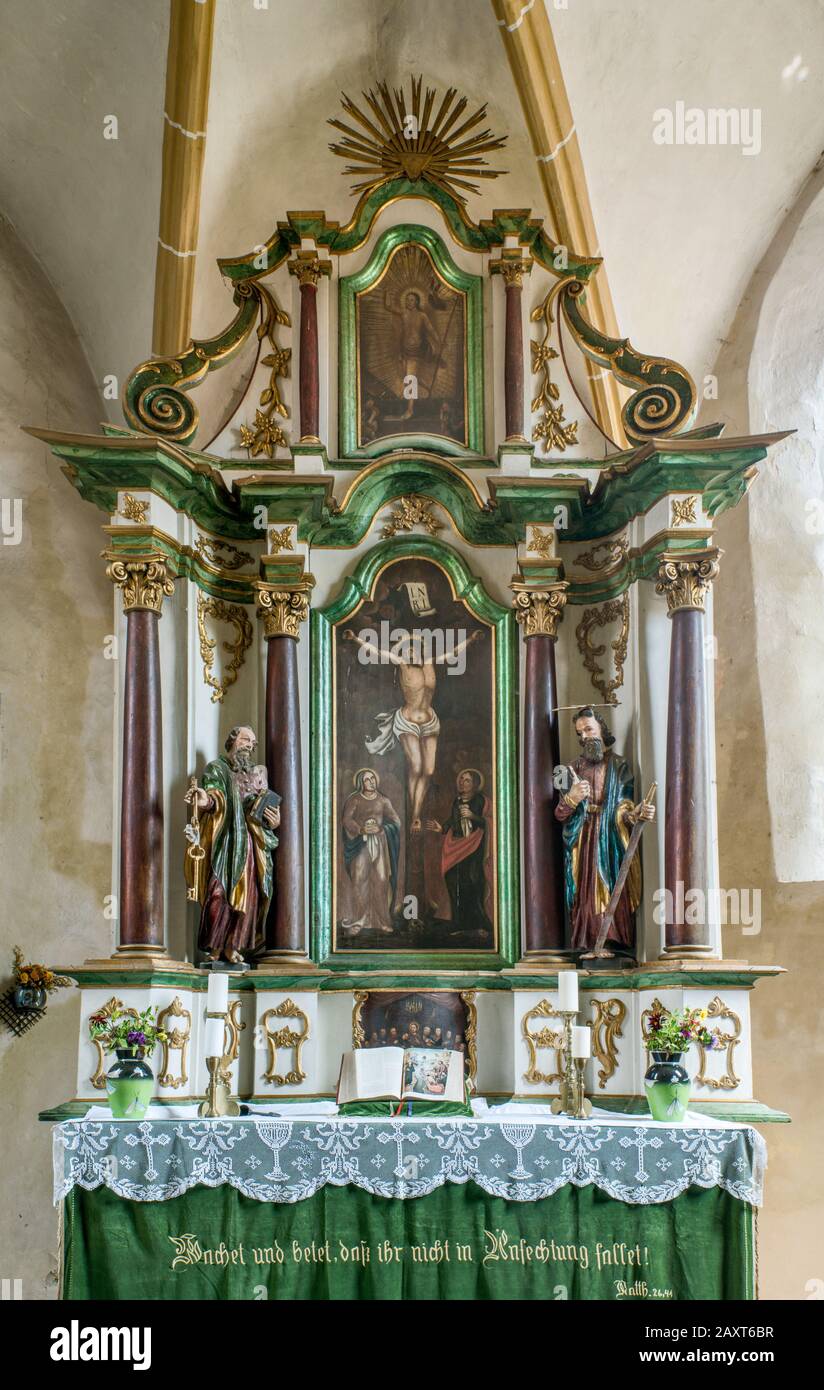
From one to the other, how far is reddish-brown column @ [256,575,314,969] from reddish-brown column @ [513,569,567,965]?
126 cm

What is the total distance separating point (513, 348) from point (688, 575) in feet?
6.09

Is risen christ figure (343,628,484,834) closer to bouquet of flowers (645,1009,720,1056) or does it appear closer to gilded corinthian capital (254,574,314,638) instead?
gilded corinthian capital (254,574,314,638)

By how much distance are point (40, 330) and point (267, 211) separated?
1.86 metres

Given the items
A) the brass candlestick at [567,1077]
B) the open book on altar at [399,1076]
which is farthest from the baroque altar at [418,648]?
the open book on altar at [399,1076]

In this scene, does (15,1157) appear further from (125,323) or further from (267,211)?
(267,211)

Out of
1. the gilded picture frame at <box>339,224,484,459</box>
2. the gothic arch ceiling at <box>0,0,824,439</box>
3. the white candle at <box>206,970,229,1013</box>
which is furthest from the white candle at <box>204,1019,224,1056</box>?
the gothic arch ceiling at <box>0,0,824,439</box>

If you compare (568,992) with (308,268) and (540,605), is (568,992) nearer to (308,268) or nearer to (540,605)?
(540,605)

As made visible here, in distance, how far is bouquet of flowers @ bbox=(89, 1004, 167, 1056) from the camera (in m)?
8.06

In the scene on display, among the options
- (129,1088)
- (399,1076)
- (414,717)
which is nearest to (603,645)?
(414,717)

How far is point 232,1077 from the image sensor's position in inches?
357

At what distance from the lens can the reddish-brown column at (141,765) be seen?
892cm

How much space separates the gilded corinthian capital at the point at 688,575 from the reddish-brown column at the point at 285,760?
2065 mm

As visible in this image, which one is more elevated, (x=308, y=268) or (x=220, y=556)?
(x=308, y=268)

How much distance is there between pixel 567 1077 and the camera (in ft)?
27.5
